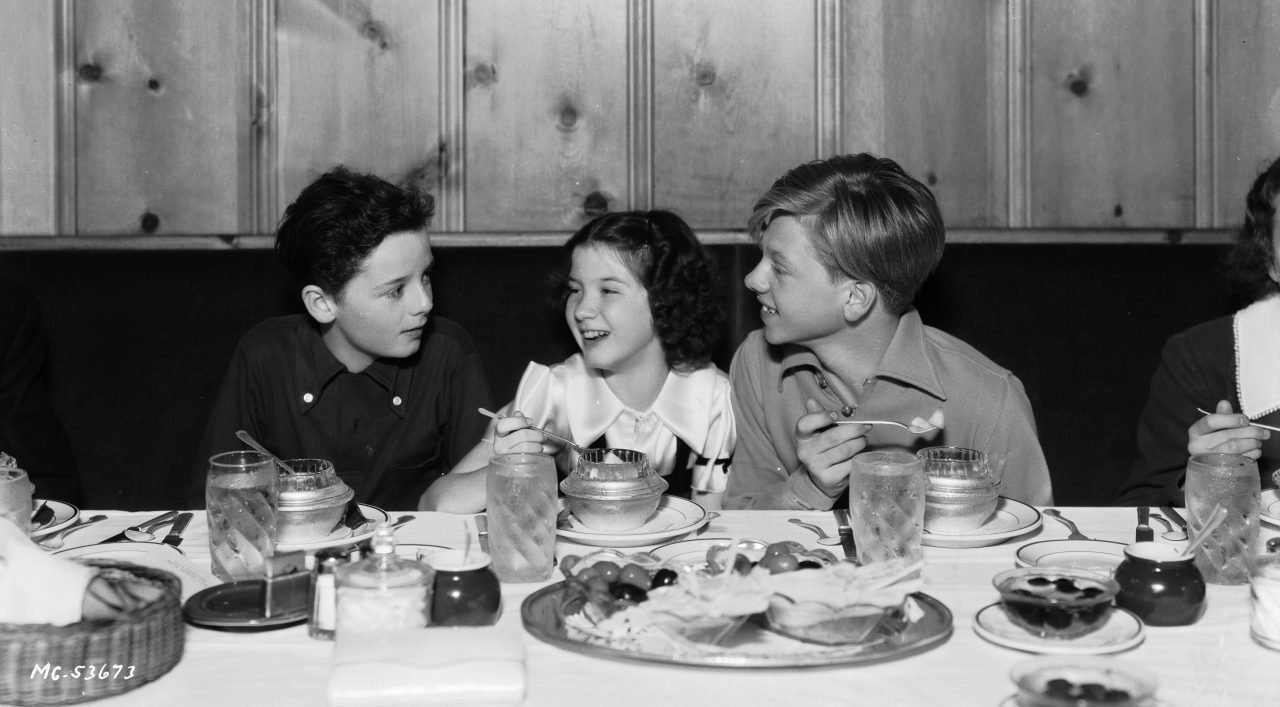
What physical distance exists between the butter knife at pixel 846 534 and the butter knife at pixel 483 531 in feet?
1.52

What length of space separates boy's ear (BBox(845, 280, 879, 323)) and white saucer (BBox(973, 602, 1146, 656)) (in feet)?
3.45

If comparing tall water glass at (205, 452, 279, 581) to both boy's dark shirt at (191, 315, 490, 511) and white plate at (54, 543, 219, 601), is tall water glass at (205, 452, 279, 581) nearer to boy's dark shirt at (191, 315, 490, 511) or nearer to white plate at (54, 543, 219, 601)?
white plate at (54, 543, 219, 601)

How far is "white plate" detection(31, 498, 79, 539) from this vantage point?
1708 millimetres

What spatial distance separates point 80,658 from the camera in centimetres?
111

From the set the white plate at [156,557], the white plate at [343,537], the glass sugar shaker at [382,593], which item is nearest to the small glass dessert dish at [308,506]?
the white plate at [343,537]

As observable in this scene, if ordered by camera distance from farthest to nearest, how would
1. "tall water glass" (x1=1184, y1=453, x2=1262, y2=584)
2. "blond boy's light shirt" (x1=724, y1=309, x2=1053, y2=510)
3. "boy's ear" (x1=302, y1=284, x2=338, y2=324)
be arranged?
"boy's ear" (x1=302, y1=284, x2=338, y2=324) → "blond boy's light shirt" (x1=724, y1=309, x2=1053, y2=510) → "tall water glass" (x1=1184, y1=453, x2=1262, y2=584)

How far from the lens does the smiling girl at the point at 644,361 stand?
8.08 feet

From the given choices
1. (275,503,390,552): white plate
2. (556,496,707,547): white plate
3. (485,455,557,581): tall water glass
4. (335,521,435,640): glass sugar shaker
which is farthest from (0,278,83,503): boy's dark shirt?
(335,521,435,640): glass sugar shaker

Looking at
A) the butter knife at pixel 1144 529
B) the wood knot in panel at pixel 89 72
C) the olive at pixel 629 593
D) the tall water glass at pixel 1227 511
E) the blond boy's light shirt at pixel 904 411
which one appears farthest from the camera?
the wood knot in panel at pixel 89 72

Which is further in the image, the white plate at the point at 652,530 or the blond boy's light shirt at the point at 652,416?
the blond boy's light shirt at the point at 652,416

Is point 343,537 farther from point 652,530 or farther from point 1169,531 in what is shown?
point 1169,531

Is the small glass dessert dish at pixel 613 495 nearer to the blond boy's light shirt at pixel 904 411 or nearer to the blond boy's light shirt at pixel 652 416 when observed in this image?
the blond boy's light shirt at pixel 904 411

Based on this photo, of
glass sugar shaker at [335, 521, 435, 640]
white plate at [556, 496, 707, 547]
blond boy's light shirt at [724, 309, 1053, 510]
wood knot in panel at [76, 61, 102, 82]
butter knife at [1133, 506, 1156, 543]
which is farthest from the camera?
wood knot in panel at [76, 61, 102, 82]

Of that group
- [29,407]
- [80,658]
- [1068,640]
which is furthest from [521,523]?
[29,407]
